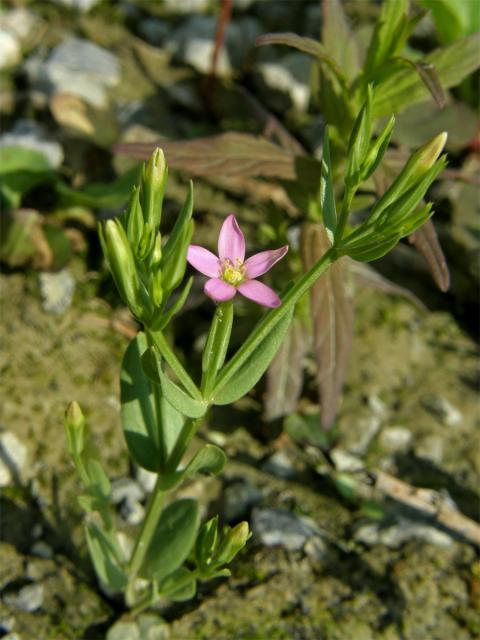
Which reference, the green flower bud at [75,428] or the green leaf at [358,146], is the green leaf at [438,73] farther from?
the green flower bud at [75,428]

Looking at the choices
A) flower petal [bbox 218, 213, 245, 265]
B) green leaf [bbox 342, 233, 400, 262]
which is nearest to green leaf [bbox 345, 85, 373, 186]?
green leaf [bbox 342, 233, 400, 262]

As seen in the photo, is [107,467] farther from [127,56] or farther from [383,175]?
[127,56]

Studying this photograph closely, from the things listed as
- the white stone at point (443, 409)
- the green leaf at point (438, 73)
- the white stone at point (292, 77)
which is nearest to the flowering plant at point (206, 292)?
the green leaf at point (438, 73)

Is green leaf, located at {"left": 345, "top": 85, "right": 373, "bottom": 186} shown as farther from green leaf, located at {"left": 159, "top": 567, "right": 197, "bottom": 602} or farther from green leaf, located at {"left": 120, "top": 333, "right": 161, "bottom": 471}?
green leaf, located at {"left": 159, "top": 567, "right": 197, "bottom": 602}

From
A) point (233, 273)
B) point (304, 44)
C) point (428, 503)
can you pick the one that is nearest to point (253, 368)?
point (233, 273)

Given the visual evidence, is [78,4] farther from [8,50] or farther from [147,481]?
[147,481]

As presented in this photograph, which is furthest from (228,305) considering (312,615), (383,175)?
(312,615)
